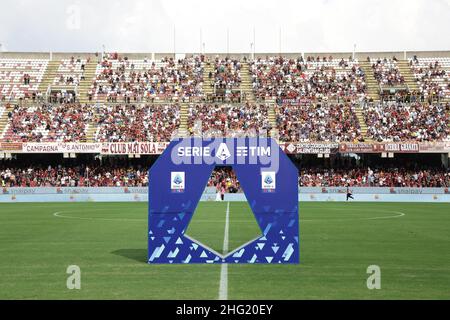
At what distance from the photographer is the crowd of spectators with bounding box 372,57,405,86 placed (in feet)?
252

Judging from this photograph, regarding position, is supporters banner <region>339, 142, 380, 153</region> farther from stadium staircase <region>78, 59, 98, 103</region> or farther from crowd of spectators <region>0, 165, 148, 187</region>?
stadium staircase <region>78, 59, 98, 103</region>

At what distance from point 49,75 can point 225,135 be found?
28.9 m

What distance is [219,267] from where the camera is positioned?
49.9ft

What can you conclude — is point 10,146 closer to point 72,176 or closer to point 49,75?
point 72,176

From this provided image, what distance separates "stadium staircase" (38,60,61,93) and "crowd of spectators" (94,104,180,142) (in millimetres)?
8810

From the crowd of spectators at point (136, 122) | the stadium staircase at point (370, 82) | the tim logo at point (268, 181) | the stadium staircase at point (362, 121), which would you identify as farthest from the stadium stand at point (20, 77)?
the tim logo at point (268, 181)

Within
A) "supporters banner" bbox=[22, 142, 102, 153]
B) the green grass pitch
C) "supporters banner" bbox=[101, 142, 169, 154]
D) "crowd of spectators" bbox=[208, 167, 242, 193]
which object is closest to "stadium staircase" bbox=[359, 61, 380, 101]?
"crowd of spectators" bbox=[208, 167, 242, 193]

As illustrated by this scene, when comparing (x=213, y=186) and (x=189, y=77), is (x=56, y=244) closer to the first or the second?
(x=213, y=186)

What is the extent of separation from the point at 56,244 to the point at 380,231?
40.3ft

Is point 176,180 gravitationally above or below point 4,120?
below

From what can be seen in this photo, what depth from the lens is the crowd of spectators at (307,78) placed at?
243ft

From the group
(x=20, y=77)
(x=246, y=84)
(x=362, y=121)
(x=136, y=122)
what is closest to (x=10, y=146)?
(x=136, y=122)

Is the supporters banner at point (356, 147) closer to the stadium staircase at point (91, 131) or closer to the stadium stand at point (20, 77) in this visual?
the stadium staircase at point (91, 131)
